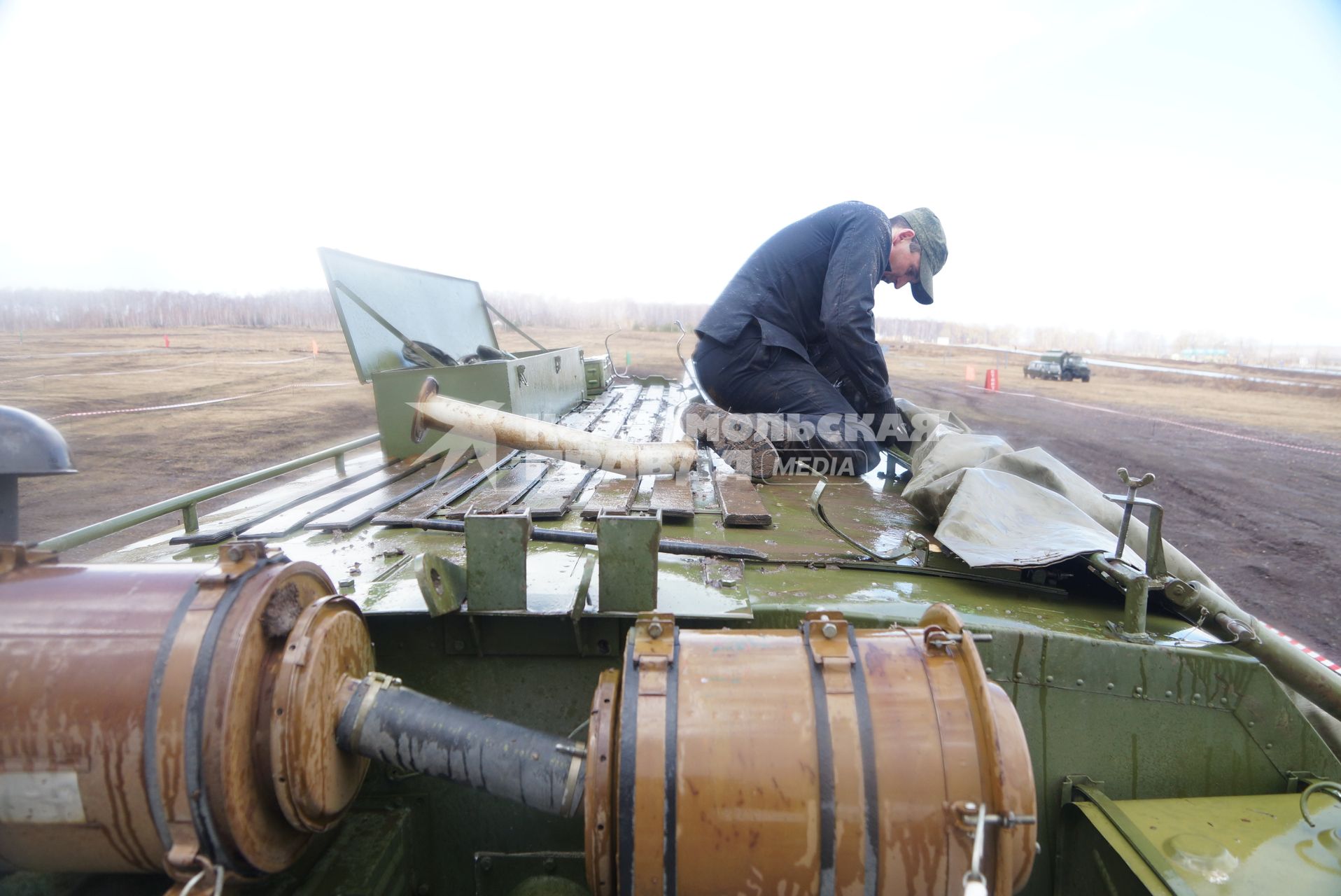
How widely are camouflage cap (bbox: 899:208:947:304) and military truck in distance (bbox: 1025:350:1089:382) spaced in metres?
28.4

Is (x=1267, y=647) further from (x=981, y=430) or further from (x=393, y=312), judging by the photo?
(x=981, y=430)

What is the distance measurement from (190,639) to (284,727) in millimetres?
252

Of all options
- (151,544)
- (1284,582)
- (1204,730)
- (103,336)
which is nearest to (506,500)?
(151,544)

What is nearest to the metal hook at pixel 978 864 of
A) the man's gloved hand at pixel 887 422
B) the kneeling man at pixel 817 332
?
the kneeling man at pixel 817 332

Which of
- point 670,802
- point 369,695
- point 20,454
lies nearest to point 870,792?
point 670,802

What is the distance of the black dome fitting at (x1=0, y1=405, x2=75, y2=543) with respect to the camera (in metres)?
1.70

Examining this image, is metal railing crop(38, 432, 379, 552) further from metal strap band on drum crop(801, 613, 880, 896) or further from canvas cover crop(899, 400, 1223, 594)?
canvas cover crop(899, 400, 1223, 594)

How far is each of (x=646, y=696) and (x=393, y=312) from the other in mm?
4376

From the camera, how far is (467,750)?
1.60m

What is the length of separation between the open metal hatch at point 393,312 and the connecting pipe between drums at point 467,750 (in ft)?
9.96

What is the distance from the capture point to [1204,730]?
2061 mm

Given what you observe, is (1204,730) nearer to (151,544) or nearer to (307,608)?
(307,608)

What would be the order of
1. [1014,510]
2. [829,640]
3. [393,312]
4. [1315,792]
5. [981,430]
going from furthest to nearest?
1. [981,430]
2. [393,312]
3. [1014,510]
4. [1315,792]
5. [829,640]

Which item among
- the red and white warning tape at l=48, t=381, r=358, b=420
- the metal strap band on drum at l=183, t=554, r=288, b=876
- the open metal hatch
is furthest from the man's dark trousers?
the red and white warning tape at l=48, t=381, r=358, b=420
